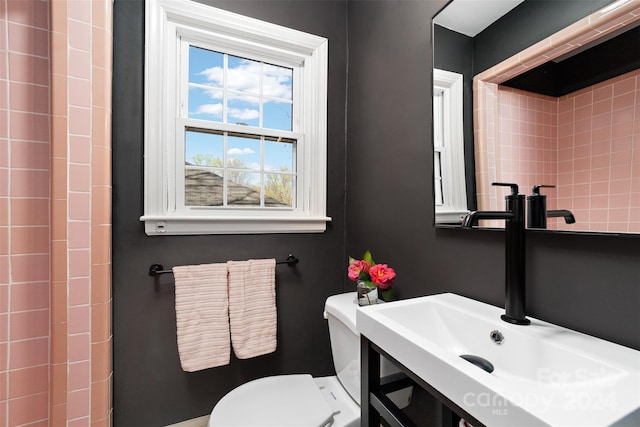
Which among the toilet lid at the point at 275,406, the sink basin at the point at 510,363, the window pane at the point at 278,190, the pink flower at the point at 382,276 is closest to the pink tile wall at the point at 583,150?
the sink basin at the point at 510,363

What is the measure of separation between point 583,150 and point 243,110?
1.42 meters

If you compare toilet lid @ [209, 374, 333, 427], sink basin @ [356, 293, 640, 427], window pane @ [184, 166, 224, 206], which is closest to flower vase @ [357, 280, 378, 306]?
sink basin @ [356, 293, 640, 427]

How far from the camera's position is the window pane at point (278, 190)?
159 centimetres

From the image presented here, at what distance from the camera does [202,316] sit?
132 centimetres

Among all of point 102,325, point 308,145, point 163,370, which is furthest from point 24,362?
point 308,145

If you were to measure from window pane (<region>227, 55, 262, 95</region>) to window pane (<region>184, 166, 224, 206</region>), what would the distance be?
48 centimetres

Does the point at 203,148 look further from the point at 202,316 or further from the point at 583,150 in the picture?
the point at 583,150

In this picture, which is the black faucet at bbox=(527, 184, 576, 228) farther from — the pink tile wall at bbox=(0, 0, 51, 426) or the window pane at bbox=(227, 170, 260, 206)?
the pink tile wall at bbox=(0, 0, 51, 426)

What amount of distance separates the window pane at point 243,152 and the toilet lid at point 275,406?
41.0 inches

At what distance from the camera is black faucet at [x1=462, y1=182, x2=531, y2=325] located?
733 millimetres

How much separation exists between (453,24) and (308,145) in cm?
86

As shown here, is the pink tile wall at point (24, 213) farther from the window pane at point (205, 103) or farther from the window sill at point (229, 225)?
the window pane at point (205, 103)

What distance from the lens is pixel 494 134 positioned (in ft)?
2.89

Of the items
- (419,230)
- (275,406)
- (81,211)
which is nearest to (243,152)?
(81,211)
